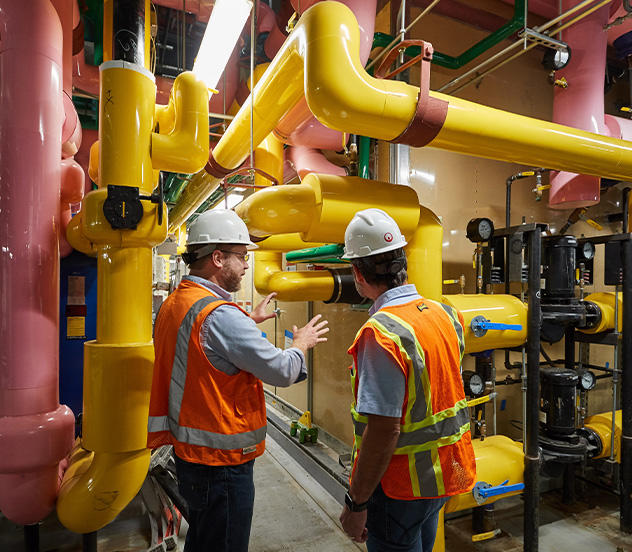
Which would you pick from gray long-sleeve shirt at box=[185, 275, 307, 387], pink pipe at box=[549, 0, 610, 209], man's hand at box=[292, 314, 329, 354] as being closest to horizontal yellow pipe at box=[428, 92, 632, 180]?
pink pipe at box=[549, 0, 610, 209]

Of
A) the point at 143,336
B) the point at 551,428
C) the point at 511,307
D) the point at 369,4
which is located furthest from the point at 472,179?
the point at 143,336

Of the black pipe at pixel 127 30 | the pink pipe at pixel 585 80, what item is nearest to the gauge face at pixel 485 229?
the pink pipe at pixel 585 80

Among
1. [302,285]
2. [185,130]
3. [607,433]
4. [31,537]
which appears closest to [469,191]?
[302,285]

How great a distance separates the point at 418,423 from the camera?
1337 millimetres

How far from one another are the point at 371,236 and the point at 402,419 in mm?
671

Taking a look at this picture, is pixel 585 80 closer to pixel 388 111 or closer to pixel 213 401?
pixel 388 111

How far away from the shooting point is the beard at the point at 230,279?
5.73 ft

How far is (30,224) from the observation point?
6.07ft

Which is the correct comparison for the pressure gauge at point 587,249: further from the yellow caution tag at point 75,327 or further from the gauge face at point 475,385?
the yellow caution tag at point 75,327

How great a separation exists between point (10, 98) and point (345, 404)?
3413 mm

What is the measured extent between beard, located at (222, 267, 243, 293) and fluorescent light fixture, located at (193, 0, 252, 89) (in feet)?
3.91

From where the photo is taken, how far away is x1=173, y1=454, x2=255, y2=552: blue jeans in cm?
151

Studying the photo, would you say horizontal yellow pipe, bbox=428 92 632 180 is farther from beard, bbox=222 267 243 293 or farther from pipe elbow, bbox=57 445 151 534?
A: pipe elbow, bbox=57 445 151 534

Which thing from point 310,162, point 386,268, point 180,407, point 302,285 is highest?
point 310,162
